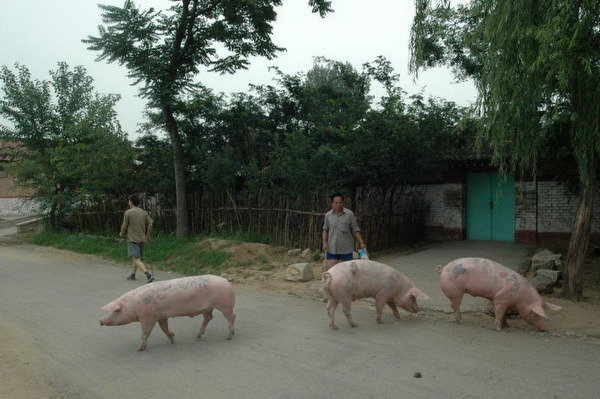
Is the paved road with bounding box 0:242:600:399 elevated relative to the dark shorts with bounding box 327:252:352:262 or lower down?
lower down

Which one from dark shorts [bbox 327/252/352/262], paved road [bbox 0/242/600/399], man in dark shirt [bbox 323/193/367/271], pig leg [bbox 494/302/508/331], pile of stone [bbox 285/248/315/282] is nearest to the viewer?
paved road [bbox 0/242/600/399]

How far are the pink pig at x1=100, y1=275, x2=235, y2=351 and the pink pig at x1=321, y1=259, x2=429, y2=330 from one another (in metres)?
1.26

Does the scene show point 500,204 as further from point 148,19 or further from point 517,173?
point 148,19

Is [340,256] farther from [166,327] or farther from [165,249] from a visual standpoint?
[165,249]

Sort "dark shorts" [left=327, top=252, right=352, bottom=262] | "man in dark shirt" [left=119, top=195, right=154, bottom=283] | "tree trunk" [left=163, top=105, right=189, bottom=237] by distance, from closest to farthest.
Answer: "dark shorts" [left=327, top=252, right=352, bottom=262] < "man in dark shirt" [left=119, top=195, right=154, bottom=283] < "tree trunk" [left=163, top=105, right=189, bottom=237]

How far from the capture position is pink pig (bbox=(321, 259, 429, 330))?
5641 millimetres

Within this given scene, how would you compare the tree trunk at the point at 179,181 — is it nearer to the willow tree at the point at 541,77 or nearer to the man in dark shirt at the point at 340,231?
the man in dark shirt at the point at 340,231

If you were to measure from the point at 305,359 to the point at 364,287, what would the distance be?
1421mm

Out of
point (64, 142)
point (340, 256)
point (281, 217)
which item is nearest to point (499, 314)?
point (340, 256)

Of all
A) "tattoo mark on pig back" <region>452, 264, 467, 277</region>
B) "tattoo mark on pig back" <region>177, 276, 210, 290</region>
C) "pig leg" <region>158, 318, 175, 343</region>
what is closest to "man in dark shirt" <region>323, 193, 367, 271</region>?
"tattoo mark on pig back" <region>452, 264, 467, 277</region>

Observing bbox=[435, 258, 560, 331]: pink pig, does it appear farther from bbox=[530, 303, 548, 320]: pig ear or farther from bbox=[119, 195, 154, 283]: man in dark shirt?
bbox=[119, 195, 154, 283]: man in dark shirt

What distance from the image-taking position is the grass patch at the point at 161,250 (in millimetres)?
11188

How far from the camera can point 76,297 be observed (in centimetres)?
795

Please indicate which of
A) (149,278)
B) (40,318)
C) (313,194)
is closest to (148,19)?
(313,194)
